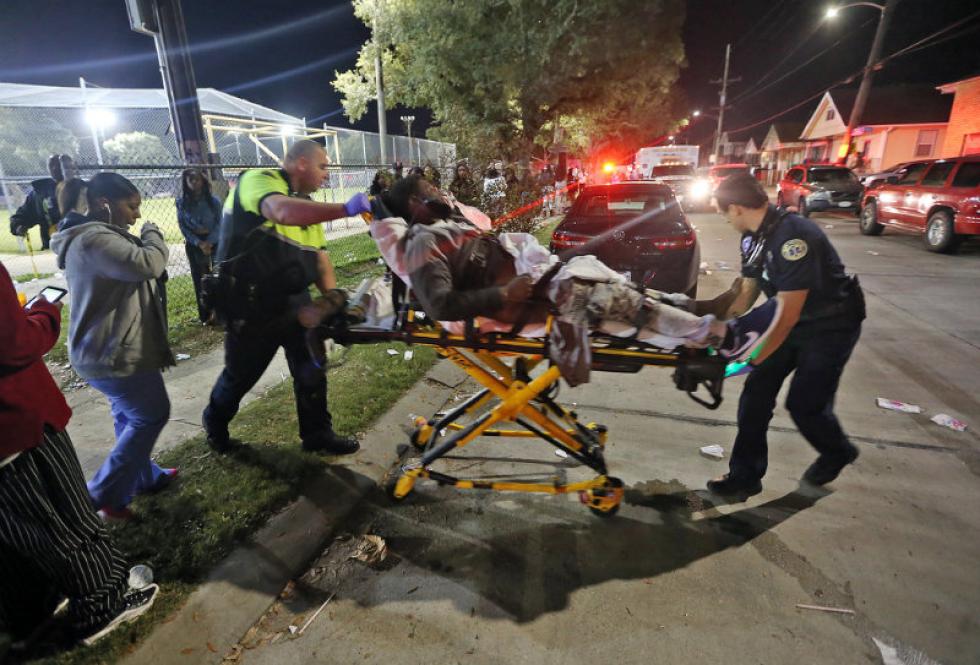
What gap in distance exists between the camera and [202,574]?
2.39 meters

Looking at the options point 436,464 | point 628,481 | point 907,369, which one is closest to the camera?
point 628,481

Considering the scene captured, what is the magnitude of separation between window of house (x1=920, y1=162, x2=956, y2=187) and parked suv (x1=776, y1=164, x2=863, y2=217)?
4.52 m

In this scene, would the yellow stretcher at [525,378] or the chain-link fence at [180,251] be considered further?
the chain-link fence at [180,251]

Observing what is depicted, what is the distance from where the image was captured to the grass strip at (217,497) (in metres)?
2.24

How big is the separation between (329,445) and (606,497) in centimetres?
181

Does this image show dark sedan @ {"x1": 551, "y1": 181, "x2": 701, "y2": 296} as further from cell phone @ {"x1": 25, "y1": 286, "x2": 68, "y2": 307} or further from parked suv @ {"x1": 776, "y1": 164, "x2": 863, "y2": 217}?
parked suv @ {"x1": 776, "y1": 164, "x2": 863, "y2": 217}

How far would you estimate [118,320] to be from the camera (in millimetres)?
2543

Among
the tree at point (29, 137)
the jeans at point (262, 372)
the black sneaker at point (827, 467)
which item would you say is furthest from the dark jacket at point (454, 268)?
the tree at point (29, 137)

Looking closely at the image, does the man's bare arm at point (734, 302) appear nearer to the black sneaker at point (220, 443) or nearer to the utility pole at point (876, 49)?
the black sneaker at point (220, 443)

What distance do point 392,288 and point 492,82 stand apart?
15480mm

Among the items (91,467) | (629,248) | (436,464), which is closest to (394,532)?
(436,464)

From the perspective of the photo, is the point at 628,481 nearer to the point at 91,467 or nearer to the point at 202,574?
the point at 202,574

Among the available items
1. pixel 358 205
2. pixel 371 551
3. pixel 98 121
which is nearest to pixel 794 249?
pixel 358 205

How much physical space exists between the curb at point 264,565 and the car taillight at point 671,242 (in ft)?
13.9
